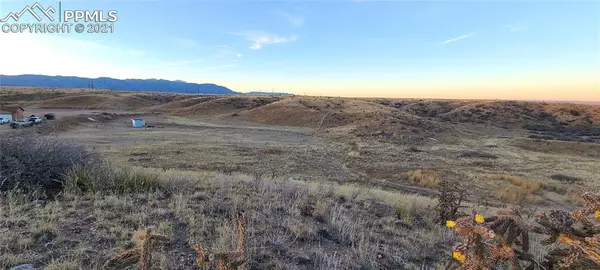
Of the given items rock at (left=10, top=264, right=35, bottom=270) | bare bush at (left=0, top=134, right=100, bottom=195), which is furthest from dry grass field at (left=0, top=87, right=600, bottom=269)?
bare bush at (left=0, top=134, right=100, bottom=195)

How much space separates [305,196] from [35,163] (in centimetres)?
495

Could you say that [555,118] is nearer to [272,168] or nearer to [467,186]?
[467,186]

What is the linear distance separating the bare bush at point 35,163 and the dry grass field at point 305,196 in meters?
0.71

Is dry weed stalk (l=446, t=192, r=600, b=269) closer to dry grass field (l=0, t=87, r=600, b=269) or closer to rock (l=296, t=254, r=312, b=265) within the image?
dry grass field (l=0, t=87, r=600, b=269)

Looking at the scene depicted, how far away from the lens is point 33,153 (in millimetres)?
6340

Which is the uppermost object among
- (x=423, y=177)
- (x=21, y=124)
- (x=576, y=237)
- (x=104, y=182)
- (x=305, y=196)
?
(x=576, y=237)

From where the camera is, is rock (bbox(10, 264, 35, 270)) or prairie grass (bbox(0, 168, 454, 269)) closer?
rock (bbox(10, 264, 35, 270))

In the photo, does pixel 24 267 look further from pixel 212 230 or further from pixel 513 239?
pixel 513 239

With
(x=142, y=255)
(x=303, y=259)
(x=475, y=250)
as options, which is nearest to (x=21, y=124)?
(x=303, y=259)

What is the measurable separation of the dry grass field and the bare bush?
71 cm

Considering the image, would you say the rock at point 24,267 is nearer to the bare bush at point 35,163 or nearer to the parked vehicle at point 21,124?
the bare bush at point 35,163

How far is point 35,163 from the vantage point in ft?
20.4

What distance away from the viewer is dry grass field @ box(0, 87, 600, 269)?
4059 mm

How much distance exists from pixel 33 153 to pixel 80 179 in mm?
1063
